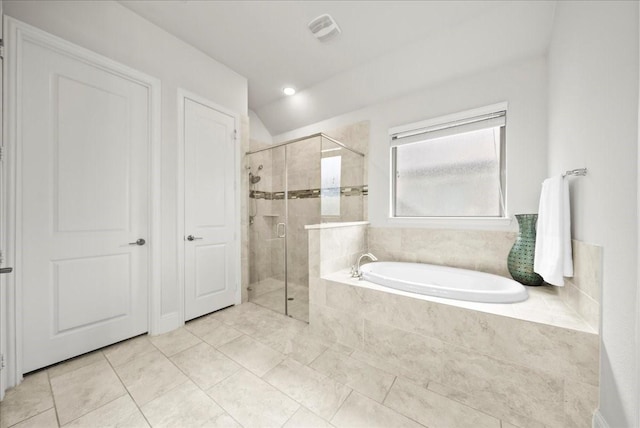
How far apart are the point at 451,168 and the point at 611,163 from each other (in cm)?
148

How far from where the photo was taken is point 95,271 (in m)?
1.78

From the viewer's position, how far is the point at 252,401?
1.32 m

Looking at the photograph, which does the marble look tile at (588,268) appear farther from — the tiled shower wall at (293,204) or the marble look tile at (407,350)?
the tiled shower wall at (293,204)

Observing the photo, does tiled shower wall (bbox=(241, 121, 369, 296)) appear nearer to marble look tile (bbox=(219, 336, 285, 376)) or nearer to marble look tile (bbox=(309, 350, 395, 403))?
marble look tile (bbox=(219, 336, 285, 376))

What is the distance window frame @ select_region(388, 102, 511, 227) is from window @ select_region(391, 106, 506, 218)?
0.03 feet

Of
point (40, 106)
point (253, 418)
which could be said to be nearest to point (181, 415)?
point (253, 418)

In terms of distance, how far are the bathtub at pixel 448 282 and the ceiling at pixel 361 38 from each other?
1930 millimetres

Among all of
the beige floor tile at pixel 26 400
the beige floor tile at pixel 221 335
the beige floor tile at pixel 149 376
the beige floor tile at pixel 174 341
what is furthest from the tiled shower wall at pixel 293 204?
the beige floor tile at pixel 26 400

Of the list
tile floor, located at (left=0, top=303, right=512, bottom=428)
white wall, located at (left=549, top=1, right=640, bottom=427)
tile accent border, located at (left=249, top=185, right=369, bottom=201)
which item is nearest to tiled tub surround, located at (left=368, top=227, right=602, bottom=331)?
white wall, located at (left=549, top=1, right=640, bottom=427)

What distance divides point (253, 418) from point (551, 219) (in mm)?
2126

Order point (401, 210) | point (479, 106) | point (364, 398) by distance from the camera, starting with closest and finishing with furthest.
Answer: point (364, 398) → point (479, 106) → point (401, 210)

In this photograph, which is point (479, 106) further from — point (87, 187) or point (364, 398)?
point (87, 187)

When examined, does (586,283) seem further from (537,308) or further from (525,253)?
(525,253)

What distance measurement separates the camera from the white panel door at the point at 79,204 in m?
1.52
